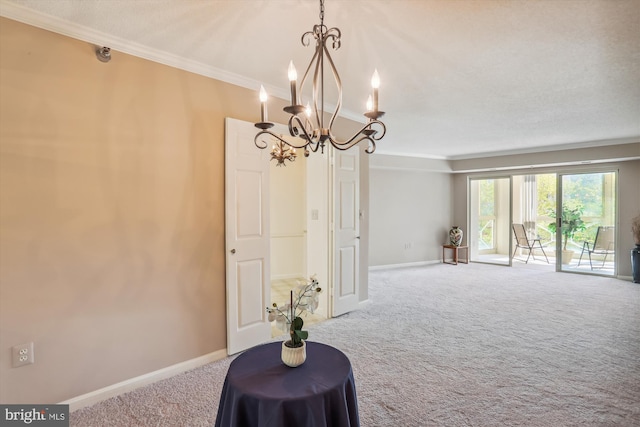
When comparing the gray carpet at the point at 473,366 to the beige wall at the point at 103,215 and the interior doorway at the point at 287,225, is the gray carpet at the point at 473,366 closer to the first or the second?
the beige wall at the point at 103,215

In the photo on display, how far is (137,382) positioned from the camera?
8.11 feet

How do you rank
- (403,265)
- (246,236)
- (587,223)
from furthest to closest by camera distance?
(403,265)
(587,223)
(246,236)

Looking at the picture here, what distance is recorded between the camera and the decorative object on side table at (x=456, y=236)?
25.2 ft

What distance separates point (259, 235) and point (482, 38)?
2477 mm

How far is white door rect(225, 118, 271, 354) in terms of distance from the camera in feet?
9.76

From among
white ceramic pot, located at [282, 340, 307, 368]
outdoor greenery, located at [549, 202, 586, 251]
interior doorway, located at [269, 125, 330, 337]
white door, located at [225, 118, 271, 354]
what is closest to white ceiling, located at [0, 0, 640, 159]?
white door, located at [225, 118, 271, 354]

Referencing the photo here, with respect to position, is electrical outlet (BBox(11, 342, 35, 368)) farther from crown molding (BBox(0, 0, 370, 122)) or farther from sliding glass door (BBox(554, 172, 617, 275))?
sliding glass door (BBox(554, 172, 617, 275))

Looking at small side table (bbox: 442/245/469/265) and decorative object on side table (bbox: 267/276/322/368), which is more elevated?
decorative object on side table (bbox: 267/276/322/368)

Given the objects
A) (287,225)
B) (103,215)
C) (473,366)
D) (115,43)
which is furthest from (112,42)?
(287,225)

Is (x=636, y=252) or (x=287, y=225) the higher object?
(x=287, y=225)

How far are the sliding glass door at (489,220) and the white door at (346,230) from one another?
495cm

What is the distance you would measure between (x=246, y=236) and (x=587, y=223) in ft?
22.9

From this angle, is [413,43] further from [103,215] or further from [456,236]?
[456,236]

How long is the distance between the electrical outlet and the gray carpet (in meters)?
0.50
